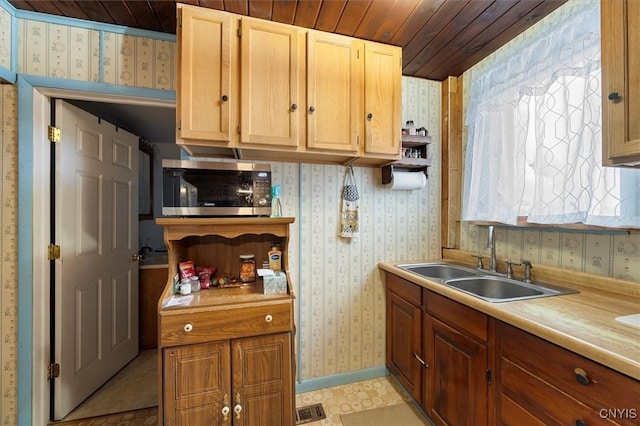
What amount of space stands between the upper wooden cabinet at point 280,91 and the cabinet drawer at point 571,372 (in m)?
Answer: 1.18

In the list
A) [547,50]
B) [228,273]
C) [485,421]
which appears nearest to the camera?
[485,421]

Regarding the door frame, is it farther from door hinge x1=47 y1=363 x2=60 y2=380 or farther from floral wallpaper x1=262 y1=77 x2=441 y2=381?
floral wallpaper x1=262 y1=77 x2=441 y2=381

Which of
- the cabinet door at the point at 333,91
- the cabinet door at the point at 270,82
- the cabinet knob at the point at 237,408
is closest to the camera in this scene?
the cabinet knob at the point at 237,408

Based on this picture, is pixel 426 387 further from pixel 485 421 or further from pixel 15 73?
pixel 15 73

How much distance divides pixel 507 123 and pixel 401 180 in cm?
76

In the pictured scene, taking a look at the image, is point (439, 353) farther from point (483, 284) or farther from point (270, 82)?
point (270, 82)

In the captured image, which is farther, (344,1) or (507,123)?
(507,123)

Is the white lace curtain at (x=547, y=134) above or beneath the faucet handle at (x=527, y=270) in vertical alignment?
above

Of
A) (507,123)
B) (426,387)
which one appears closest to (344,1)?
(507,123)

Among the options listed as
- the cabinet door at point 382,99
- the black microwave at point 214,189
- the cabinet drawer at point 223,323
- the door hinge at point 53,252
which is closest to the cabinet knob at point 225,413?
the cabinet drawer at point 223,323

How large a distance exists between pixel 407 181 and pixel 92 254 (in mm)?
2340

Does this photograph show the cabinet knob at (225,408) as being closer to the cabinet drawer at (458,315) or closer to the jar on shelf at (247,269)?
the jar on shelf at (247,269)

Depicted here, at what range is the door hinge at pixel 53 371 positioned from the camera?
61.8 inches

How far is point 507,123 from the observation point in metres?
1.74
